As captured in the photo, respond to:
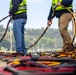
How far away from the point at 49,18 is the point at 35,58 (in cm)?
649

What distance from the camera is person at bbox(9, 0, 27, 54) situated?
838 centimetres

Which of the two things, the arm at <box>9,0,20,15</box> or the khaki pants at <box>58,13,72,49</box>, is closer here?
the arm at <box>9,0,20,15</box>

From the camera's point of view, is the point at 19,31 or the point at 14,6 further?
the point at 19,31

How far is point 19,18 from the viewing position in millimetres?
8578

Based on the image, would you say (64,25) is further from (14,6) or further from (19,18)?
(14,6)

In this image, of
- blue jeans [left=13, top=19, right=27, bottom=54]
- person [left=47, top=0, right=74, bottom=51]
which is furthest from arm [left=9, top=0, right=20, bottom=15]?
person [left=47, top=0, right=74, bottom=51]

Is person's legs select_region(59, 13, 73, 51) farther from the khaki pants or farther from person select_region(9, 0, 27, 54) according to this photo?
person select_region(9, 0, 27, 54)

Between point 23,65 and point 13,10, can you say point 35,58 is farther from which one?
point 13,10

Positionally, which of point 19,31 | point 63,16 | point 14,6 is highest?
A: point 14,6

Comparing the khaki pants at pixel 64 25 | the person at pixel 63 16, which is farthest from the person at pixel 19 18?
the khaki pants at pixel 64 25

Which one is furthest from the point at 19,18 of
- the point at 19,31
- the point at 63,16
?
the point at 63,16

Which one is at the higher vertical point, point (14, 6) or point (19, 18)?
point (14, 6)

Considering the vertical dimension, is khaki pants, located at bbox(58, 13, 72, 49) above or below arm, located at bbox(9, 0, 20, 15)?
below

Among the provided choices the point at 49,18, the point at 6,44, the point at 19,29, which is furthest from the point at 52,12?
the point at 6,44
